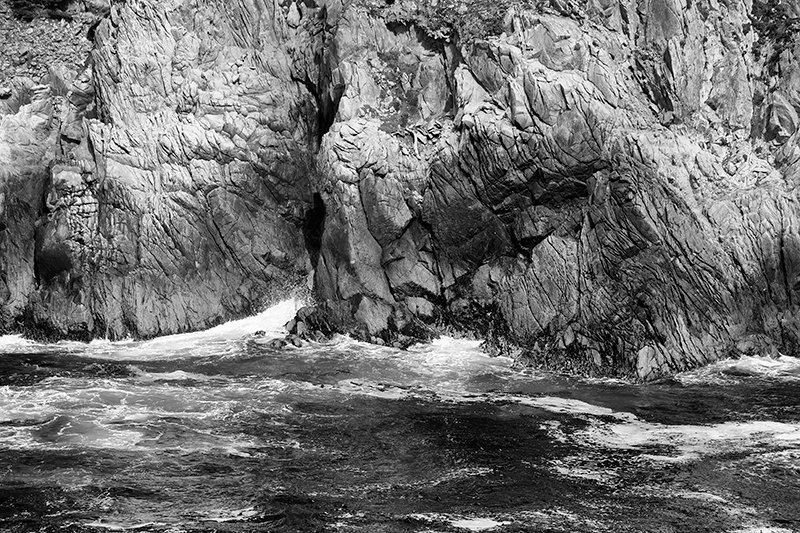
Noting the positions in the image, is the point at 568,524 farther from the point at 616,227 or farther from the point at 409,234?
the point at 409,234

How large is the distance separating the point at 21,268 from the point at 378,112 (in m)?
17.0

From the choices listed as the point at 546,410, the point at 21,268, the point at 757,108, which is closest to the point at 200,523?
the point at 546,410

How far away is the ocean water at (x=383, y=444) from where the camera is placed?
1869cm

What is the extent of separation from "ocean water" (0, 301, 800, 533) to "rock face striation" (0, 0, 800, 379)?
246 cm

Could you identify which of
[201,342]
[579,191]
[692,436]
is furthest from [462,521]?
[201,342]

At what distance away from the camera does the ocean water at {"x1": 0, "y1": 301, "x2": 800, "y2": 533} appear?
61.3 feet

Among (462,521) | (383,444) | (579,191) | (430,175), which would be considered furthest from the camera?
(430,175)

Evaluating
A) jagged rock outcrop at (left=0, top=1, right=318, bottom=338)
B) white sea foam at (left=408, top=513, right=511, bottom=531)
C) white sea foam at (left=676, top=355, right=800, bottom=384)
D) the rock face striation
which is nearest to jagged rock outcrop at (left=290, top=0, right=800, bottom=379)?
→ the rock face striation

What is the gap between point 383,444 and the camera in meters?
23.5

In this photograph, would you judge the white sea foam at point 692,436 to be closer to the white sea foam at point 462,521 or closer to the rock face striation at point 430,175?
the rock face striation at point 430,175

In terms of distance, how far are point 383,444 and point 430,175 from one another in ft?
46.0

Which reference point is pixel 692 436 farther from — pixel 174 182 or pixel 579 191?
pixel 174 182

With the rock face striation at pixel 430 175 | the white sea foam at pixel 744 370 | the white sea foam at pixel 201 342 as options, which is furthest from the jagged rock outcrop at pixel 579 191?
the white sea foam at pixel 201 342

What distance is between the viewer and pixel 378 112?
36938mm
